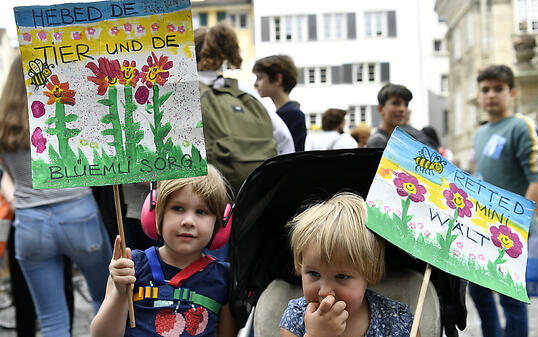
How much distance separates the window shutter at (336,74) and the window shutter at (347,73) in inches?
10.5

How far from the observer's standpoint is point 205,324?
112 inches

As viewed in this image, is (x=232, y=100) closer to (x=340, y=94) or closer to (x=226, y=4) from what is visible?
(x=340, y=94)

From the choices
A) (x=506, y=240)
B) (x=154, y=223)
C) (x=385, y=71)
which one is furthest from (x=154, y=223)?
(x=385, y=71)

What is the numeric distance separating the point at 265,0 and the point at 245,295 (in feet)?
132

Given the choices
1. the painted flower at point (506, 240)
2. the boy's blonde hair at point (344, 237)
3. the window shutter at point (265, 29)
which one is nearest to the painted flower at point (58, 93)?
the boy's blonde hair at point (344, 237)

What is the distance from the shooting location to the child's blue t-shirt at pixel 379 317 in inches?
97.9

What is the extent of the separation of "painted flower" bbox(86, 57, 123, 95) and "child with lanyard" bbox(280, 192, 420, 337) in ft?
2.85

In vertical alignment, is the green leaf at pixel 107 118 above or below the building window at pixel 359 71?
below

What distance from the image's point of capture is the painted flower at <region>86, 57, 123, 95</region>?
99.7 inches

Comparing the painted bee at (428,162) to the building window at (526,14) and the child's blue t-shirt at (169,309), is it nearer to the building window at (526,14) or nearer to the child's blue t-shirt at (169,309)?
the child's blue t-shirt at (169,309)

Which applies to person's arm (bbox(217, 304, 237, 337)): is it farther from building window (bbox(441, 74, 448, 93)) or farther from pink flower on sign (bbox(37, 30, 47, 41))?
building window (bbox(441, 74, 448, 93))

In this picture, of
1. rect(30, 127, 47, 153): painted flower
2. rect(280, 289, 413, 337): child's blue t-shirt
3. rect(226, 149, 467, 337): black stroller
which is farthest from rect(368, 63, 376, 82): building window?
rect(30, 127, 47, 153): painted flower

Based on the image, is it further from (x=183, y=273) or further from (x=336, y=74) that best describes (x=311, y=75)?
(x=183, y=273)

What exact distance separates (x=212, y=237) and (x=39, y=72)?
1.03 metres
